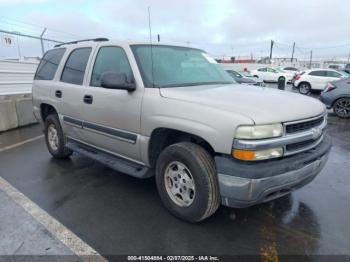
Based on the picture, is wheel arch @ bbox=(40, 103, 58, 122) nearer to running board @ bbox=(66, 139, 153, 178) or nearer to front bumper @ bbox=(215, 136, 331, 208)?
running board @ bbox=(66, 139, 153, 178)

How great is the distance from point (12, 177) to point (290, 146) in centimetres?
399

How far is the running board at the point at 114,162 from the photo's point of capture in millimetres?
3654

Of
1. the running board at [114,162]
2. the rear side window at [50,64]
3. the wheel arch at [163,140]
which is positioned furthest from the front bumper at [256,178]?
the rear side window at [50,64]

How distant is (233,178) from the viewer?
272 centimetres

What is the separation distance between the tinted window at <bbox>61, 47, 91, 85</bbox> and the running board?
3.22 ft

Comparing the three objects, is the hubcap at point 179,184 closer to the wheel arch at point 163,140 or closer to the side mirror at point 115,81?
the wheel arch at point 163,140

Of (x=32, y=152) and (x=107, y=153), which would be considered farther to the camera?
(x=32, y=152)

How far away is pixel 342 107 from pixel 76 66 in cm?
841

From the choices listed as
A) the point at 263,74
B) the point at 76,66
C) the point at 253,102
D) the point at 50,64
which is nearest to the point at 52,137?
the point at 50,64

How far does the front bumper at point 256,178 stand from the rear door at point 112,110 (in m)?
1.22

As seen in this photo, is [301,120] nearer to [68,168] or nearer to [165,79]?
[165,79]

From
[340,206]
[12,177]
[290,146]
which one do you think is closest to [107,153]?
[12,177]

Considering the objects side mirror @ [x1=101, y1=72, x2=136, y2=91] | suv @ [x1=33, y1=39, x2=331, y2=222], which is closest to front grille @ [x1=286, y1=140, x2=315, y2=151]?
suv @ [x1=33, y1=39, x2=331, y2=222]

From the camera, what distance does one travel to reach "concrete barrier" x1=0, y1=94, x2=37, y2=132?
810 cm
